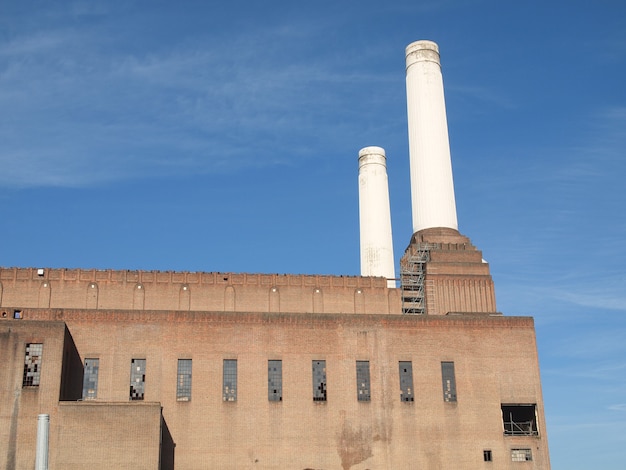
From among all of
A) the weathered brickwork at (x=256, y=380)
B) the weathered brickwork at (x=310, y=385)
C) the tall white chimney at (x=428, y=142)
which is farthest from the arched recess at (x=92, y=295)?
the tall white chimney at (x=428, y=142)

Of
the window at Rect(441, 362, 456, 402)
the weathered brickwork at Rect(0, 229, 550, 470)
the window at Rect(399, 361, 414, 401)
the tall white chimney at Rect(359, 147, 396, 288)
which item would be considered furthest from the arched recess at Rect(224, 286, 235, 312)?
the tall white chimney at Rect(359, 147, 396, 288)

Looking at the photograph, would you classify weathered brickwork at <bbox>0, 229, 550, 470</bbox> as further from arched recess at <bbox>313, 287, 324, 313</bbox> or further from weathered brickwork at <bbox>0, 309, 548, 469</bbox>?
arched recess at <bbox>313, 287, 324, 313</bbox>

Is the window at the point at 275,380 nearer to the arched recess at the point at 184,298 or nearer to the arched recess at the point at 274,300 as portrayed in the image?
the arched recess at the point at 274,300

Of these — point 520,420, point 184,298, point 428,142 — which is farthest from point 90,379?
point 428,142

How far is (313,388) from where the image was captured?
41812mm

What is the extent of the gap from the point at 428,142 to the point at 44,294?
76.9 feet

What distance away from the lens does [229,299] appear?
1833 inches

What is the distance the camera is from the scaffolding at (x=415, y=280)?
4797 cm

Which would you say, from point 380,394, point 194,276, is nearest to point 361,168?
point 194,276

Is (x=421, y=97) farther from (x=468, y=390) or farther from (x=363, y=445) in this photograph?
(x=363, y=445)

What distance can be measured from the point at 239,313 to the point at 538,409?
15769mm

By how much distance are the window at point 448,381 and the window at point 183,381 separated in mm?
12555

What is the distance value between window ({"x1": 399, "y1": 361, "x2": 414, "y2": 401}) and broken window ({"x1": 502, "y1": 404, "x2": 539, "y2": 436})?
5263mm

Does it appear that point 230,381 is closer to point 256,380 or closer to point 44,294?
point 256,380
